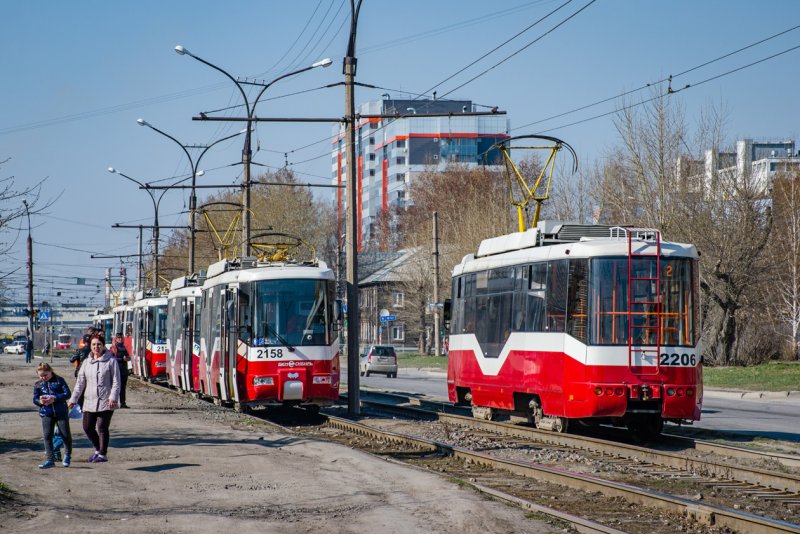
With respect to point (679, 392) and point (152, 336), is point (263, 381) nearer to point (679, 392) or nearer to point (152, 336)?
point (679, 392)

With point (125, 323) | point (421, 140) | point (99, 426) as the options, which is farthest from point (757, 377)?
point (421, 140)

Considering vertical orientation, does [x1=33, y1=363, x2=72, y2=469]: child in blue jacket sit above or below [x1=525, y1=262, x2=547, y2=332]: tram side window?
below

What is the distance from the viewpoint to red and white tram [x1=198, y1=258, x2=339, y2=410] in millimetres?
22922

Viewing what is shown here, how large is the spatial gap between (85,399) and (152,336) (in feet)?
94.4

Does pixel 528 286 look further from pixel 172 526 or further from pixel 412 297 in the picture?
pixel 412 297

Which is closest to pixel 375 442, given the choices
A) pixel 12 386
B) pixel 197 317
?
pixel 197 317

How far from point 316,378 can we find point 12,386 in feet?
60.3

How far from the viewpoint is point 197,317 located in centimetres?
3098

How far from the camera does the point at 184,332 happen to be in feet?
111

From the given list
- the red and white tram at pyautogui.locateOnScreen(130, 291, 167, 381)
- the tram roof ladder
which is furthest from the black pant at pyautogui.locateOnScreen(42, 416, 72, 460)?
the red and white tram at pyautogui.locateOnScreen(130, 291, 167, 381)

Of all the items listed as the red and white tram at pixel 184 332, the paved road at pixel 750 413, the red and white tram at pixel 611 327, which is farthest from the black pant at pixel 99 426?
the red and white tram at pixel 184 332

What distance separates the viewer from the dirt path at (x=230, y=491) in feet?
33.8

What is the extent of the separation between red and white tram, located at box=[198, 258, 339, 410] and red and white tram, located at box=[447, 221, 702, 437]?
5.32 m

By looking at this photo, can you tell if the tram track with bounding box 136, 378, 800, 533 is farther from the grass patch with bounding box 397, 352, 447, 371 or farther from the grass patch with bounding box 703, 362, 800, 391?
the grass patch with bounding box 397, 352, 447, 371
